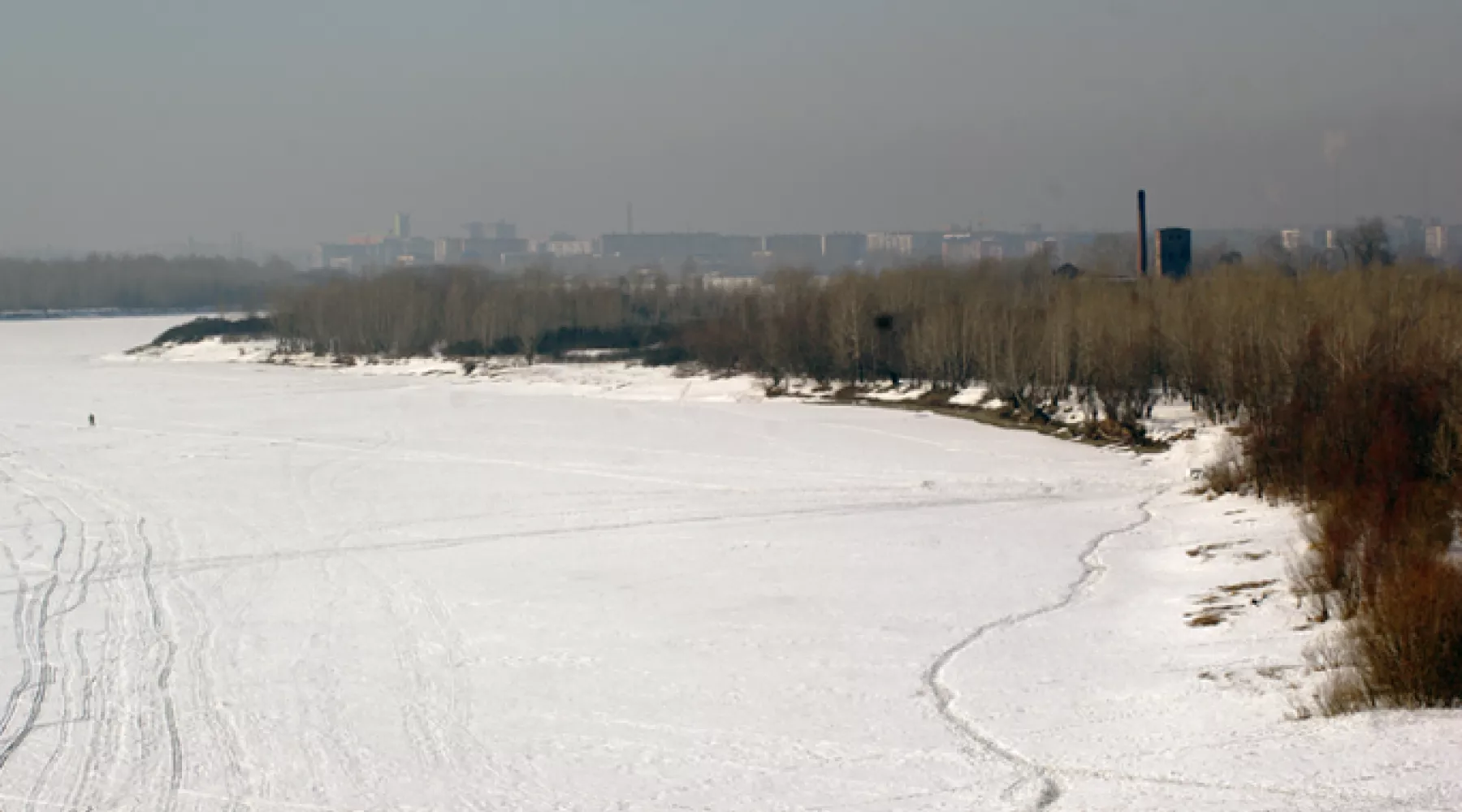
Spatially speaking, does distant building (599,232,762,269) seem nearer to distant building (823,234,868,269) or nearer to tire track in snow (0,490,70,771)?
distant building (823,234,868,269)

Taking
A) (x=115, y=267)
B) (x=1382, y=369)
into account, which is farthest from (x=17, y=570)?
(x=115, y=267)

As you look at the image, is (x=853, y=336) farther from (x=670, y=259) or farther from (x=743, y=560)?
(x=670, y=259)

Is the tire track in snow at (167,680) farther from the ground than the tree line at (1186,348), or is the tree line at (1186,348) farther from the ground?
the tree line at (1186,348)

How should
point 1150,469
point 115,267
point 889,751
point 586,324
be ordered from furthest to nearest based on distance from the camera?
point 115,267, point 586,324, point 1150,469, point 889,751

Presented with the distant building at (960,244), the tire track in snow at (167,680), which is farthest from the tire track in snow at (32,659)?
the distant building at (960,244)

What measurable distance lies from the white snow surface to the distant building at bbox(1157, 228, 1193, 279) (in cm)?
2818

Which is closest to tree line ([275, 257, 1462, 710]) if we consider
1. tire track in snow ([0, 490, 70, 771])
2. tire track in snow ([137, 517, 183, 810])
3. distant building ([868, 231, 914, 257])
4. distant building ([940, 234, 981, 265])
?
tire track in snow ([137, 517, 183, 810])

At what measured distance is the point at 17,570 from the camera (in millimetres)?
17125

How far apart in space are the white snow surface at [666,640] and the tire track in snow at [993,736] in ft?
0.16

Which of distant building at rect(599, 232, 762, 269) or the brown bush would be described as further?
distant building at rect(599, 232, 762, 269)

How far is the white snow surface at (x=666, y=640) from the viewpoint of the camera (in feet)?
29.8

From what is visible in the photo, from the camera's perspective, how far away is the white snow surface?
29.8ft

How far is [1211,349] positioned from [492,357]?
116 feet

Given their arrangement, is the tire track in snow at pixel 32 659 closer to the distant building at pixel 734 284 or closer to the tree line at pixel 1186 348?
the tree line at pixel 1186 348
